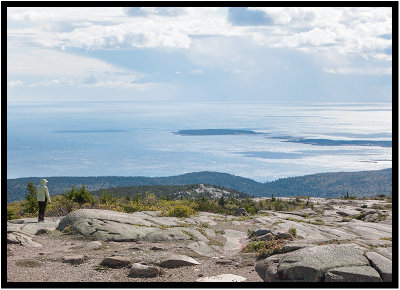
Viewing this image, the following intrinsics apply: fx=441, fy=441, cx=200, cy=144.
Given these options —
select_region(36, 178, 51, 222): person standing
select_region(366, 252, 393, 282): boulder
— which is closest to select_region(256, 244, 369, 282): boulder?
select_region(366, 252, 393, 282): boulder

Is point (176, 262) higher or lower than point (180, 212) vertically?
higher

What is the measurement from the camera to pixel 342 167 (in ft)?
363

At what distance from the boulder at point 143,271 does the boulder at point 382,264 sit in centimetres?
591

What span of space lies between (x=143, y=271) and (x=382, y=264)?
6.47 m

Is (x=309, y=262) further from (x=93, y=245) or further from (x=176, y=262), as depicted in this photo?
(x=93, y=245)

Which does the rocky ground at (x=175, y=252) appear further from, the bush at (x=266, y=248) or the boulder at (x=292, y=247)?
the bush at (x=266, y=248)

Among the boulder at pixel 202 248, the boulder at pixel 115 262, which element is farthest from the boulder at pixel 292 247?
the boulder at pixel 115 262

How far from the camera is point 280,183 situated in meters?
120

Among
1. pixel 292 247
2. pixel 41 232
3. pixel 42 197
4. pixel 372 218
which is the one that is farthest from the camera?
pixel 372 218

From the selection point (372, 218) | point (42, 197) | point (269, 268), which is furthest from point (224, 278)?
point (372, 218)

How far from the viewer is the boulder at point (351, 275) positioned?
36.3ft

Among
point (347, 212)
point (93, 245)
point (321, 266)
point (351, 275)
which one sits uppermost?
point (321, 266)

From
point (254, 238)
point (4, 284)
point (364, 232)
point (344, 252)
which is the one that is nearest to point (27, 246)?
point (4, 284)

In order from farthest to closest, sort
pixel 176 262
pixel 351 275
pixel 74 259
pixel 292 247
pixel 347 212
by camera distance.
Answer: pixel 347 212 < pixel 74 259 < pixel 292 247 < pixel 176 262 < pixel 351 275
